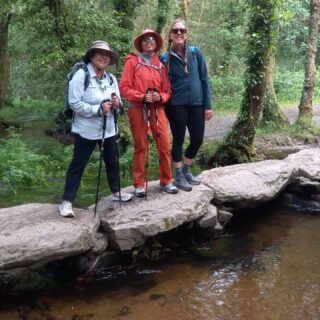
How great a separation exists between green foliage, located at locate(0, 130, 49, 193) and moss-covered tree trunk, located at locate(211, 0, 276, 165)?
4125 millimetres

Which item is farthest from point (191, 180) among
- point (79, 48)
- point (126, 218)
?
point (79, 48)

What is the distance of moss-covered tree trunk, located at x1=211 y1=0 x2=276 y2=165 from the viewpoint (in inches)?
342

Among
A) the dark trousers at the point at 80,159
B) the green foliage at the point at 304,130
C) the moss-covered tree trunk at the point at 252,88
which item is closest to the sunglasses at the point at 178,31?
the dark trousers at the point at 80,159

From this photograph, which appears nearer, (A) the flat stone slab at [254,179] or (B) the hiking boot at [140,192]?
(B) the hiking boot at [140,192]

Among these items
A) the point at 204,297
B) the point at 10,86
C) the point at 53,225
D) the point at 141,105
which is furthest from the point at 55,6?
the point at 10,86

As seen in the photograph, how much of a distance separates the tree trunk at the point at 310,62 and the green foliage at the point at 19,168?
24.6ft

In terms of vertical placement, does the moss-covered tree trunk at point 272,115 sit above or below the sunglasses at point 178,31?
below

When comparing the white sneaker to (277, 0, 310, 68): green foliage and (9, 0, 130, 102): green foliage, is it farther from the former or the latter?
(277, 0, 310, 68): green foliage

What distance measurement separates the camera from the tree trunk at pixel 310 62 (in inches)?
466

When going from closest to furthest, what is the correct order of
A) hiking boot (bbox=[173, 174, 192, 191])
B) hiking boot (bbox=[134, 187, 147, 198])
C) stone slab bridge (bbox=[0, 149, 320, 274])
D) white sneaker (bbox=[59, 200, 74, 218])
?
stone slab bridge (bbox=[0, 149, 320, 274])
white sneaker (bbox=[59, 200, 74, 218])
hiking boot (bbox=[134, 187, 147, 198])
hiking boot (bbox=[173, 174, 192, 191])

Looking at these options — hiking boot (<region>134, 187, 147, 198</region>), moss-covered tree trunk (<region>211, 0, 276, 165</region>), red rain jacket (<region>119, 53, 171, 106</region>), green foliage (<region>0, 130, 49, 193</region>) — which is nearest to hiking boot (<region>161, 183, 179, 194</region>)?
hiking boot (<region>134, 187, 147, 198</region>)

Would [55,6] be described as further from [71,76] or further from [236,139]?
[71,76]

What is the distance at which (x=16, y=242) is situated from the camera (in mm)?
4414

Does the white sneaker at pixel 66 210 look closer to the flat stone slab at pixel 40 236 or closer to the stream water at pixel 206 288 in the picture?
the flat stone slab at pixel 40 236
